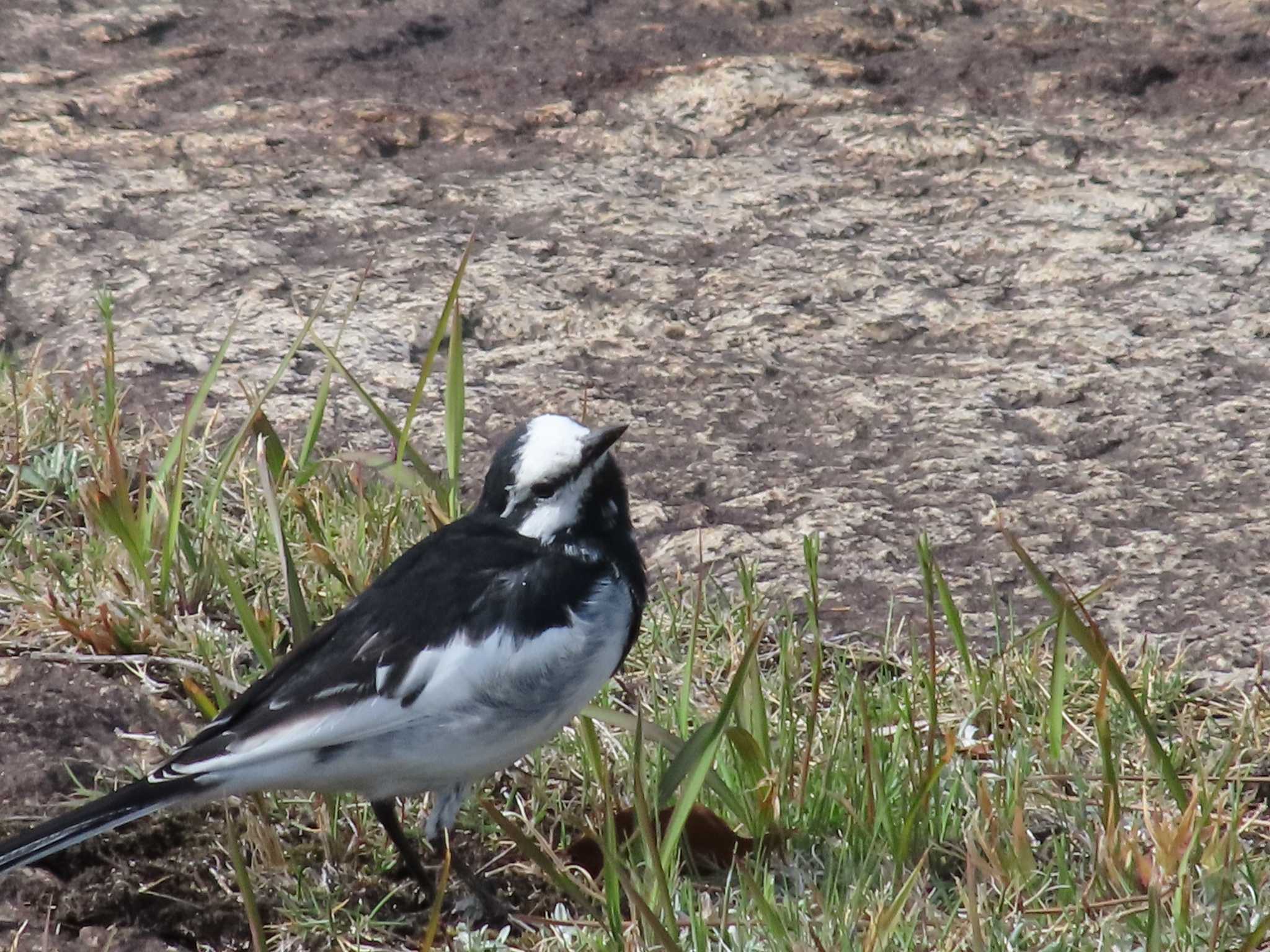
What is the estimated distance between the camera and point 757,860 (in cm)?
298

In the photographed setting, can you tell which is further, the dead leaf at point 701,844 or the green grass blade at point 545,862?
the dead leaf at point 701,844

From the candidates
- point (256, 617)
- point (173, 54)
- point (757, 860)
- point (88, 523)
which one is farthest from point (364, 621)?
point (173, 54)

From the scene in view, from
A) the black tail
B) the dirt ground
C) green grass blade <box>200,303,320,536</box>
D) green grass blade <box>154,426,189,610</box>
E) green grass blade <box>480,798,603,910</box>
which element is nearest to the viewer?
green grass blade <box>480,798,603,910</box>

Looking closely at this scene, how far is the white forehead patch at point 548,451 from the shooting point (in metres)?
3.29

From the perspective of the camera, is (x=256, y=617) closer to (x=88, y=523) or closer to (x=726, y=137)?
(x=88, y=523)

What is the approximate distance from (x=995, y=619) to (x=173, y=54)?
13.4 ft

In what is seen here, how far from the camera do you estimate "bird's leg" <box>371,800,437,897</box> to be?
120 inches

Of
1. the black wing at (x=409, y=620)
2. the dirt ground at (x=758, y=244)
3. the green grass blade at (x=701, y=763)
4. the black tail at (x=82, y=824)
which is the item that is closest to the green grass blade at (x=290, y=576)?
the black wing at (x=409, y=620)

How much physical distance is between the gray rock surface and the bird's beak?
757mm

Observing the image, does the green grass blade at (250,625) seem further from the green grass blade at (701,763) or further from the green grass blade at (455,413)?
the green grass blade at (701,763)

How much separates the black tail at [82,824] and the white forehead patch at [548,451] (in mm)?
925

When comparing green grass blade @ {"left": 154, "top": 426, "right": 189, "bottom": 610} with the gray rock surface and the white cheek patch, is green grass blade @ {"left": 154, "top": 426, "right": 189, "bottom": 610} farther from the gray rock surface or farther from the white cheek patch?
the gray rock surface

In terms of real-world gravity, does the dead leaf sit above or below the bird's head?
below

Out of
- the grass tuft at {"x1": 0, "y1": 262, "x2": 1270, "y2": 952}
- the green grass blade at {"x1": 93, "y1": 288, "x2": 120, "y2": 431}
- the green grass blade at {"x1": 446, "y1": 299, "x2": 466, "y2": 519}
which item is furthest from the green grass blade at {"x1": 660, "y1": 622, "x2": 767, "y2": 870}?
the green grass blade at {"x1": 93, "y1": 288, "x2": 120, "y2": 431}
